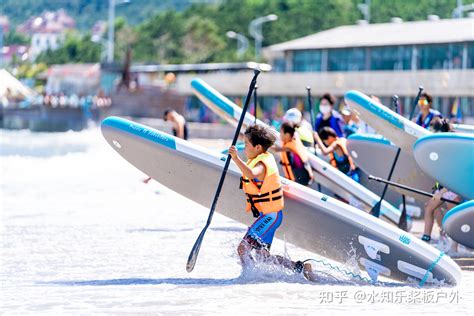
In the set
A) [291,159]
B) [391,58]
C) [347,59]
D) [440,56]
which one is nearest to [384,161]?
[291,159]

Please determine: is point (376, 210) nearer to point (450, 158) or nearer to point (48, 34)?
point (450, 158)

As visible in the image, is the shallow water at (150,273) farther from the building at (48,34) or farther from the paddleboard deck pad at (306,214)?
the building at (48,34)

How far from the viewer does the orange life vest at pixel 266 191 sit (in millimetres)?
7797

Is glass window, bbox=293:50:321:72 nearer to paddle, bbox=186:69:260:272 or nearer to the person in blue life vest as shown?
the person in blue life vest

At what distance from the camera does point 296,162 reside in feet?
36.4

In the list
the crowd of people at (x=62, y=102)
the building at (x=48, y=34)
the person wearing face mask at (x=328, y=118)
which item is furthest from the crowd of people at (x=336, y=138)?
the building at (x=48, y=34)

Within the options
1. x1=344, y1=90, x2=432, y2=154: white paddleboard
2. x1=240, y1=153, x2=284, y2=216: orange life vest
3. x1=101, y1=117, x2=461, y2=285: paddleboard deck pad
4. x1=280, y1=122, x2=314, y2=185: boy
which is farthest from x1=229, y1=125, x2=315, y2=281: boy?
x1=344, y1=90, x2=432, y2=154: white paddleboard

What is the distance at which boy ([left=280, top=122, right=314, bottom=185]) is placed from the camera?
431 inches

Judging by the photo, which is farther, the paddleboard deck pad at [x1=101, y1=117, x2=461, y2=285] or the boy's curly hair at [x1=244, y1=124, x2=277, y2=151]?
the paddleboard deck pad at [x1=101, y1=117, x2=461, y2=285]

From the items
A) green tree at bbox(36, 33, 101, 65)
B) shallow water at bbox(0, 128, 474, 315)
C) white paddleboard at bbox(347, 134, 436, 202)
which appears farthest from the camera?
green tree at bbox(36, 33, 101, 65)

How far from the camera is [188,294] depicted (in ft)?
25.8

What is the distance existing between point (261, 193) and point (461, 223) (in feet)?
7.18

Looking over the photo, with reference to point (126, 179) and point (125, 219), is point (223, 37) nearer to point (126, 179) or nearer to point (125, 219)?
point (126, 179)

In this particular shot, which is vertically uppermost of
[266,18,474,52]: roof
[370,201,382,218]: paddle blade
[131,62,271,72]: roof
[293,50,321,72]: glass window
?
[370,201,382,218]: paddle blade
